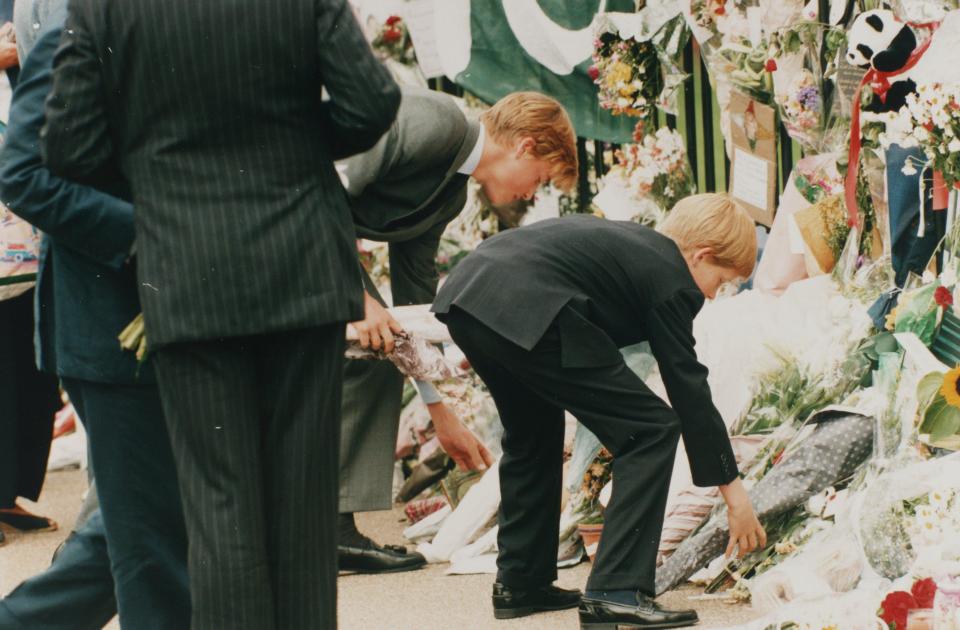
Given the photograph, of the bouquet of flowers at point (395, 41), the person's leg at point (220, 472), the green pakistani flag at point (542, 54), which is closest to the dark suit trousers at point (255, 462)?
the person's leg at point (220, 472)

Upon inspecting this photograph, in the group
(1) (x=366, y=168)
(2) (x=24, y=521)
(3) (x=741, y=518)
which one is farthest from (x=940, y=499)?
(2) (x=24, y=521)

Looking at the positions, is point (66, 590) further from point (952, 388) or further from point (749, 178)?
point (749, 178)

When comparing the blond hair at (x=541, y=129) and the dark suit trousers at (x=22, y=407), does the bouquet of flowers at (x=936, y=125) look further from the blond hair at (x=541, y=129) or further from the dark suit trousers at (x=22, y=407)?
the dark suit trousers at (x=22, y=407)

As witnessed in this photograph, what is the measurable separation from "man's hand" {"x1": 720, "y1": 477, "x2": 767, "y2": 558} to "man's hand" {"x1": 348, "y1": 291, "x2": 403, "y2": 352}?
3.52 feet

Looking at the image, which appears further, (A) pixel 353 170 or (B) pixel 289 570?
(A) pixel 353 170

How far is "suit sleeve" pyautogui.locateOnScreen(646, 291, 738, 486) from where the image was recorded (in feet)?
11.8

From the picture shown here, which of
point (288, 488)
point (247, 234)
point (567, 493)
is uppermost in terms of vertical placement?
point (247, 234)

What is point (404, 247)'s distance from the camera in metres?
4.76

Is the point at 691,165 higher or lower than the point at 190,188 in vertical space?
lower

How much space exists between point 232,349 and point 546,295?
1.03 meters

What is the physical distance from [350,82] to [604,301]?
1.18m

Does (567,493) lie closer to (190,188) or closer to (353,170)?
(353,170)

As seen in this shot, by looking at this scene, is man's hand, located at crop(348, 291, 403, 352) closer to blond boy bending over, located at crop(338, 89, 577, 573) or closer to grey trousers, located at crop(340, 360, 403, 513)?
blond boy bending over, located at crop(338, 89, 577, 573)

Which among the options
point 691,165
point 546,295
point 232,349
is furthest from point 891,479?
point 691,165
